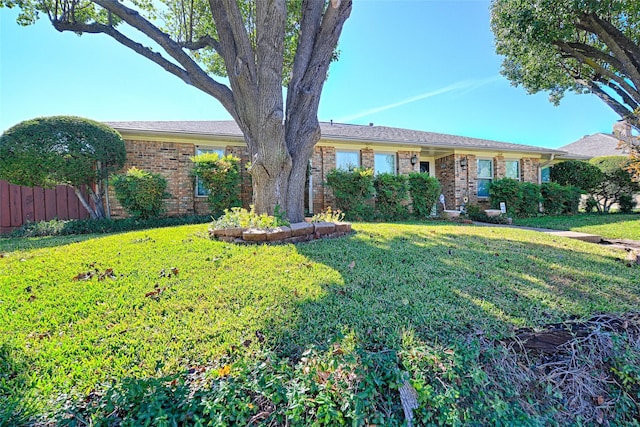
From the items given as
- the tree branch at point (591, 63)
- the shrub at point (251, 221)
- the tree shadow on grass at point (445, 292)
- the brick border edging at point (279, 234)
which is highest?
the tree branch at point (591, 63)

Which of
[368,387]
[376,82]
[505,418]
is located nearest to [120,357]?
[368,387]

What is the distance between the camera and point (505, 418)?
5.49 ft

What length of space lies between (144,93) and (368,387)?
1150cm

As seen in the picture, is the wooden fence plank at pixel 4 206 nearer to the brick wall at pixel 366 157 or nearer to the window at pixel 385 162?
the brick wall at pixel 366 157

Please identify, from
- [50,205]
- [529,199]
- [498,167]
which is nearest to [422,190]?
[529,199]

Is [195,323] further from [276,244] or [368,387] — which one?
[276,244]

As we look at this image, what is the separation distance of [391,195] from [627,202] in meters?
11.2

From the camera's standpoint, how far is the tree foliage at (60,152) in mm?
7258

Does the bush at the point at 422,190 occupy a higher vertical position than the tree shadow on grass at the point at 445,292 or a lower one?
higher

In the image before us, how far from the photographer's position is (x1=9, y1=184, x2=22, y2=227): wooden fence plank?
8.71 meters

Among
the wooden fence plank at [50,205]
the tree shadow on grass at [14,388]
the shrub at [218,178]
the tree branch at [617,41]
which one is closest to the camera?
the tree shadow on grass at [14,388]

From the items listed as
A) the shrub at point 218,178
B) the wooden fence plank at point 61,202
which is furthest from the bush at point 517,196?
the wooden fence plank at point 61,202

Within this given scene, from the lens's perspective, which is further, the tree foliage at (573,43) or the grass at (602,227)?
the grass at (602,227)

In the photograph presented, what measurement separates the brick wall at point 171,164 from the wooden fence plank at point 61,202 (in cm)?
182
